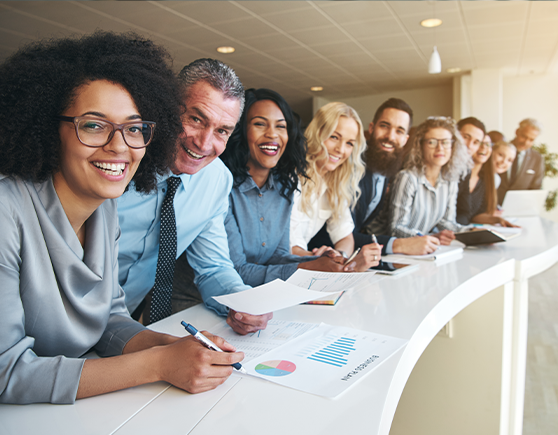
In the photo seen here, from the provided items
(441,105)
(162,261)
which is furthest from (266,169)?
(441,105)

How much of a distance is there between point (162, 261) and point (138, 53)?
2.14 feet

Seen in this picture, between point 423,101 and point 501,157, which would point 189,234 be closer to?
point 501,157

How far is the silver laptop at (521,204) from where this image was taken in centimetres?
481

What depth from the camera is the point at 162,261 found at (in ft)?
4.57

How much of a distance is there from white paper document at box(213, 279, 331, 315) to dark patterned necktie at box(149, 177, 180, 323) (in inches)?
18.5

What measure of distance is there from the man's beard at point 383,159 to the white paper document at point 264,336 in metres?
1.95

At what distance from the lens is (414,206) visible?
3.19 meters

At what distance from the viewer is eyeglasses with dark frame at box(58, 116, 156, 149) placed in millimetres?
854

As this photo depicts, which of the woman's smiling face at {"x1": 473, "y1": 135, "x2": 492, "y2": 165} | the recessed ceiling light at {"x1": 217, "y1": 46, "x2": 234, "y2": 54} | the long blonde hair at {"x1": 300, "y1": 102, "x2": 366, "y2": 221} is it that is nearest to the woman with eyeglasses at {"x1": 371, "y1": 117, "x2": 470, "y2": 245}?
the long blonde hair at {"x1": 300, "y1": 102, "x2": 366, "y2": 221}

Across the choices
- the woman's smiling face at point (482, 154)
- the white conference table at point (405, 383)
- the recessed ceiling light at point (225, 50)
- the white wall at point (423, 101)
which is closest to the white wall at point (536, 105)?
the white wall at point (423, 101)

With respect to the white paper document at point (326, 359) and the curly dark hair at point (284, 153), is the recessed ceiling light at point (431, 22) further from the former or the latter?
the white paper document at point (326, 359)

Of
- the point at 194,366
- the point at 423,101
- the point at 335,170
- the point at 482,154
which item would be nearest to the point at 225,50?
the point at 482,154

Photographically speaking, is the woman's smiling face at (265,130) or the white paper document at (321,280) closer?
the white paper document at (321,280)

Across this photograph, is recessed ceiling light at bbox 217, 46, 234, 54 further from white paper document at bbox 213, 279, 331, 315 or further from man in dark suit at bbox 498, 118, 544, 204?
white paper document at bbox 213, 279, 331, 315
